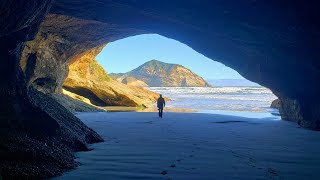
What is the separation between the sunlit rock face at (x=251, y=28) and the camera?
9453 mm

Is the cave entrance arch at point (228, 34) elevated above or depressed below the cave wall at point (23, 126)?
above

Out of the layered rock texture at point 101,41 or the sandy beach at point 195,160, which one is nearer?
the sandy beach at point 195,160

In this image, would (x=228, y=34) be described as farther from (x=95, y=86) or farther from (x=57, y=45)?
(x=95, y=86)

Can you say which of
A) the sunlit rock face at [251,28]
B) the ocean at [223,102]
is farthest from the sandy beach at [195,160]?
the ocean at [223,102]

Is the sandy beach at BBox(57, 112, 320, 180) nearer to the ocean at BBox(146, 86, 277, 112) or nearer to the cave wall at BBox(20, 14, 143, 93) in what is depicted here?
the cave wall at BBox(20, 14, 143, 93)

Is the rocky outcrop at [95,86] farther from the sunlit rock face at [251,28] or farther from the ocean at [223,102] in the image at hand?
the sunlit rock face at [251,28]

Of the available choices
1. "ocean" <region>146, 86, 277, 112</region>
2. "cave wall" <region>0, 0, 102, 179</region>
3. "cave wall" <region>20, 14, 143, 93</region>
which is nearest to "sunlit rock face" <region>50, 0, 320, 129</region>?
"cave wall" <region>20, 14, 143, 93</region>

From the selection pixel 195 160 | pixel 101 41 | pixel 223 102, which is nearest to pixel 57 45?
pixel 101 41

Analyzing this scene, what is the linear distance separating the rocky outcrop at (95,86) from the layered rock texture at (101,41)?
7.27m

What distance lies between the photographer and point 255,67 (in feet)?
61.7

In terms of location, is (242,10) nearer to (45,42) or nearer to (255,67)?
(255,67)

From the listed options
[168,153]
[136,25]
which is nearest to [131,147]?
[168,153]

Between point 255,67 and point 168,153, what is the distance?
13.4 m

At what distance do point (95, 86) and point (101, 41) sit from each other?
31.7ft
